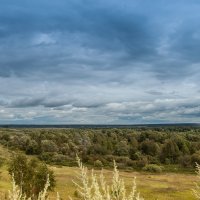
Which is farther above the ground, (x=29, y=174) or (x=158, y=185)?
(x=29, y=174)

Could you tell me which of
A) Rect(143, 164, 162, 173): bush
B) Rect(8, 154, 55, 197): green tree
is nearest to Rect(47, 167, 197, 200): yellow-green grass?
Rect(143, 164, 162, 173): bush

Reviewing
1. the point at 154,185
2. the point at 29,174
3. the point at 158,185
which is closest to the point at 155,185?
the point at 154,185

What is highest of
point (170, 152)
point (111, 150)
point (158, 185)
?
point (111, 150)

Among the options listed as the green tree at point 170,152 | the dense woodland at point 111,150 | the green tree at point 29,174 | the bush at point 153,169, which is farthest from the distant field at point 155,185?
the green tree at point 170,152

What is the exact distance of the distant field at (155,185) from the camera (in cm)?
8243

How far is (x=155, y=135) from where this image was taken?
19900 cm

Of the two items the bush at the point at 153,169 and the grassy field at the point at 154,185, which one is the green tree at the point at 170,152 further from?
the grassy field at the point at 154,185

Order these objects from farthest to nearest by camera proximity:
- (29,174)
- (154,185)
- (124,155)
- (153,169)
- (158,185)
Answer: (124,155), (153,169), (158,185), (154,185), (29,174)

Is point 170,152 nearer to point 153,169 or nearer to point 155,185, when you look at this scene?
point 153,169

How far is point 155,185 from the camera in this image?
9900 centimetres

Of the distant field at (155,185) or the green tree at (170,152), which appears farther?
the green tree at (170,152)

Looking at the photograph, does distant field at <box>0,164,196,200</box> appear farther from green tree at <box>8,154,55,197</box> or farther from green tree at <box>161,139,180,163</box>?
green tree at <box>161,139,180,163</box>

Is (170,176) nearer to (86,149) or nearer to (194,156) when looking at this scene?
(194,156)

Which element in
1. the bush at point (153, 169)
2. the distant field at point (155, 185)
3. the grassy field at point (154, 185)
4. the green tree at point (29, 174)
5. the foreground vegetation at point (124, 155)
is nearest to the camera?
the green tree at point (29, 174)
